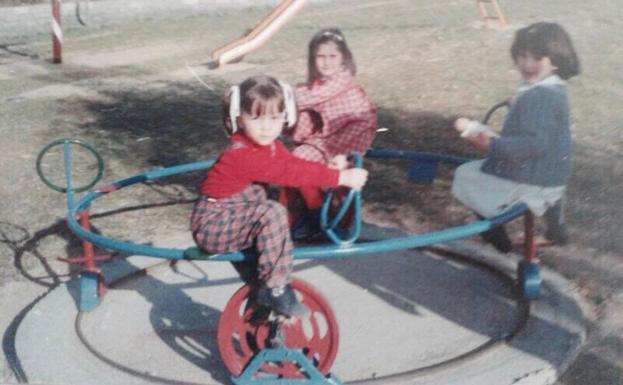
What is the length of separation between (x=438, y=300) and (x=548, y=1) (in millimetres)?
10911

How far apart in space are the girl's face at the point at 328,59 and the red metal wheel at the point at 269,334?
5.02 ft

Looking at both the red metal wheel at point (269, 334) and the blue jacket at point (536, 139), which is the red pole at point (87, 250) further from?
the blue jacket at point (536, 139)

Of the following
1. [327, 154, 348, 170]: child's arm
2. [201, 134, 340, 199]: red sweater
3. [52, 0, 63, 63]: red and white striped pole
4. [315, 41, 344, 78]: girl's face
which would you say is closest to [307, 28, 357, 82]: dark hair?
[315, 41, 344, 78]: girl's face

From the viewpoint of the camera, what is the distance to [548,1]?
46.3ft

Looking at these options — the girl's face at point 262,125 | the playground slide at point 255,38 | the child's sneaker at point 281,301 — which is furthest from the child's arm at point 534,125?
the playground slide at point 255,38

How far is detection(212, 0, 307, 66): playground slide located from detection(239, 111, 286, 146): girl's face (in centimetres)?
793

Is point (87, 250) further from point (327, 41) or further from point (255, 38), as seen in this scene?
point (255, 38)

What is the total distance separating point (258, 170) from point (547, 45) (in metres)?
1.52

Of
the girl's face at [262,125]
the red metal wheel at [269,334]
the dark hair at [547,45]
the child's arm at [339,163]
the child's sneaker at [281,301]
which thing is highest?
the dark hair at [547,45]

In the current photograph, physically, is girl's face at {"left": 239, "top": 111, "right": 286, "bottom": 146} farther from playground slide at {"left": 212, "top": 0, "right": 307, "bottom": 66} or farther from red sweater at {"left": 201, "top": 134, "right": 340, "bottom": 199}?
playground slide at {"left": 212, "top": 0, "right": 307, "bottom": 66}

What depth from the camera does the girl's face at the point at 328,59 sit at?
181 inches

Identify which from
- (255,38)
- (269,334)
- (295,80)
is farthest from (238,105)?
(255,38)

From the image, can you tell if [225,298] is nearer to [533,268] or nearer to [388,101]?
[533,268]

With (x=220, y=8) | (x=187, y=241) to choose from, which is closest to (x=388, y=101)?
(x=187, y=241)
